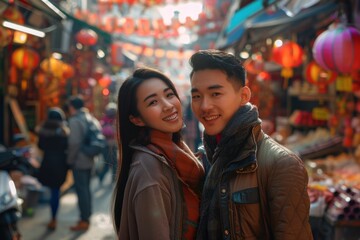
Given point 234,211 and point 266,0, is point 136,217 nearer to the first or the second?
point 234,211

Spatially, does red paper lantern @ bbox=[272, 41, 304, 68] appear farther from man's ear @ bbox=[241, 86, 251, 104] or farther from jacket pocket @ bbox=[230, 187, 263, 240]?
jacket pocket @ bbox=[230, 187, 263, 240]

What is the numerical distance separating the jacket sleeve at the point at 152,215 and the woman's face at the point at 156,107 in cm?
46

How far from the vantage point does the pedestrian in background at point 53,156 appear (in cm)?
765

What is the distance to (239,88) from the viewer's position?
2676 mm

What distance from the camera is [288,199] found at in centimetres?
228

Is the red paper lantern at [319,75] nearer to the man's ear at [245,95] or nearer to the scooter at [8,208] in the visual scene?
the scooter at [8,208]

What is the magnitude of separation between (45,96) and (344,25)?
9.24m

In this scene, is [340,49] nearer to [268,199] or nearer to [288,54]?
[288,54]

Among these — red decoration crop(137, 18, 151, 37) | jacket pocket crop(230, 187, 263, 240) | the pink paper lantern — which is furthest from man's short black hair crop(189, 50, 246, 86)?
red decoration crop(137, 18, 151, 37)

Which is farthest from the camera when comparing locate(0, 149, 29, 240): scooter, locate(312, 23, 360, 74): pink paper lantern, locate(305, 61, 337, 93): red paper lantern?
locate(305, 61, 337, 93): red paper lantern

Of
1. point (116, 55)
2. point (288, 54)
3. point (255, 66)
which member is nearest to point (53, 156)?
point (288, 54)

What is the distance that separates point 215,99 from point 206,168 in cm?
60

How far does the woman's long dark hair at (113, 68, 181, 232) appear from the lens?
2.81 metres

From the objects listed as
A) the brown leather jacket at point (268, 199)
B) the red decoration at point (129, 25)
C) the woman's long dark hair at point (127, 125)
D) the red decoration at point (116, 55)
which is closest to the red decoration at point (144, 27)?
the red decoration at point (129, 25)
